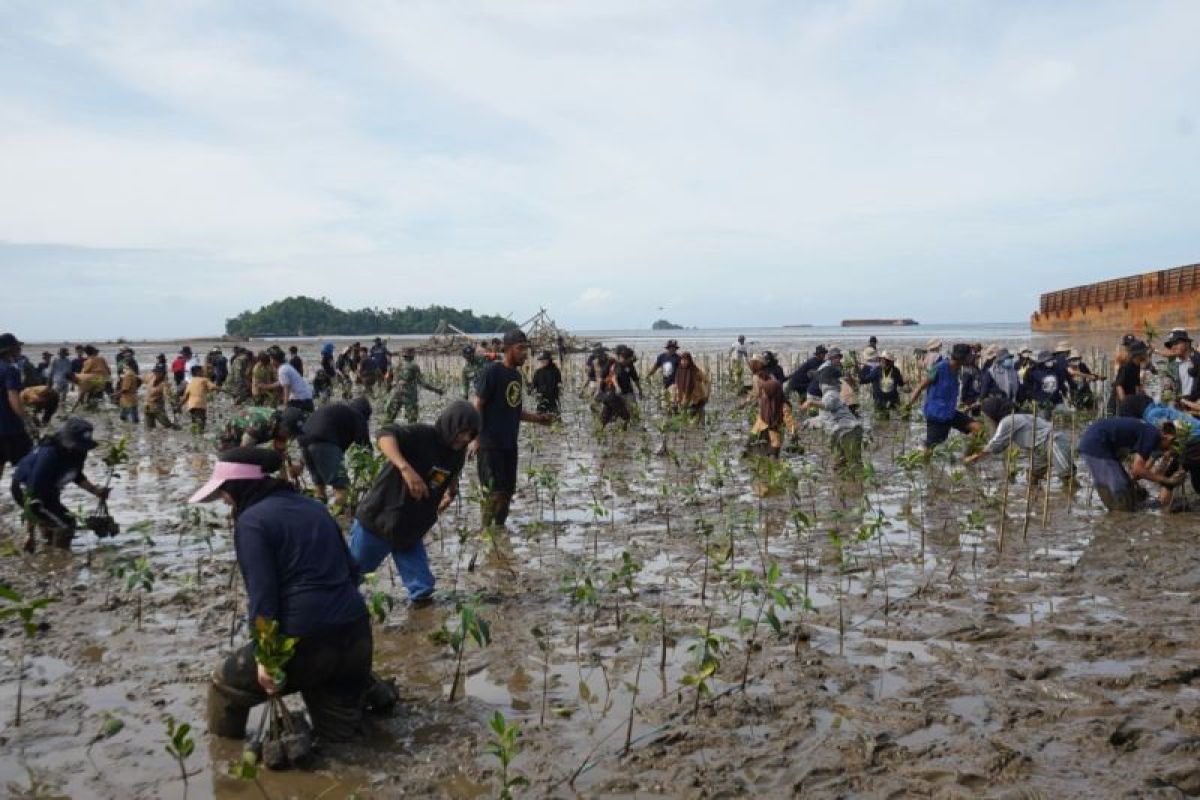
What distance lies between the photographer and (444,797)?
139 inches

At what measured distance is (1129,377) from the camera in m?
9.55

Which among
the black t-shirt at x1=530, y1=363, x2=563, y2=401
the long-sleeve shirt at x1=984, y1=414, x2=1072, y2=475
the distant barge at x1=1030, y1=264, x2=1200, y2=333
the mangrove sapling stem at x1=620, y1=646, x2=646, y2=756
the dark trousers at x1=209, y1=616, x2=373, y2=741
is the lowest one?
the mangrove sapling stem at x1=620, y1=646, x2=646, y2=756

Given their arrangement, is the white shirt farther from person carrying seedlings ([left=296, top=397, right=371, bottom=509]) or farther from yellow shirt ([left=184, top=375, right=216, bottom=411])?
yellow shirt ([left=184, top=375, right=216, bottom=411])

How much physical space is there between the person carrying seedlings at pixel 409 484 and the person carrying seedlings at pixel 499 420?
1766 millimetres

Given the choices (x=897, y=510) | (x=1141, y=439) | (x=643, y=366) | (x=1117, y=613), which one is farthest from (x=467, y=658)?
(x=643, y=366)

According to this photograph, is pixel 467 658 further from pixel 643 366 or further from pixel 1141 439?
pixel 643 366

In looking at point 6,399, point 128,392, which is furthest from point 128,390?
point 6,399

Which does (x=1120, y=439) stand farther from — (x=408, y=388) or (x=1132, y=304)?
(x=1132, y=304)

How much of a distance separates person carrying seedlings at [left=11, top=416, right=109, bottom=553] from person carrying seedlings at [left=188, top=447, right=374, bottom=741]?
13.5 feet

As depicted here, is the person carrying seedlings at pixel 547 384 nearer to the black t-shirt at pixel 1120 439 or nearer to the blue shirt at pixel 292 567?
the black t-shirt at pixel 1120 439

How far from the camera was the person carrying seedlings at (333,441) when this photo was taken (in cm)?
815

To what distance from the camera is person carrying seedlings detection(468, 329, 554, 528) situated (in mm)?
7316

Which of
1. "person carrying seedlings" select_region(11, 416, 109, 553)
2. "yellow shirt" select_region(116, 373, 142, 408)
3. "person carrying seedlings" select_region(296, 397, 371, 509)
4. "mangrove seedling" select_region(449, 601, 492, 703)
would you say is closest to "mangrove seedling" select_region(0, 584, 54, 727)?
"mangrove seedling" select_region(449, 601, 492, 703)

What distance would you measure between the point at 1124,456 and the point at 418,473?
6.20 meters
